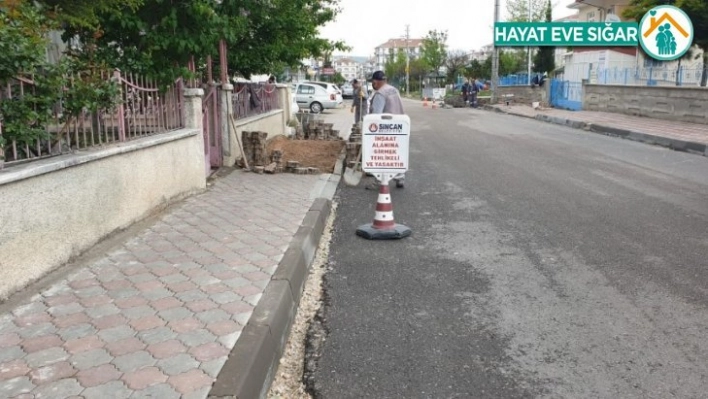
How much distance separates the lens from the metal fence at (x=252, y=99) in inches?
470

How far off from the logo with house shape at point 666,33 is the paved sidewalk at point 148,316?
22.1 metres

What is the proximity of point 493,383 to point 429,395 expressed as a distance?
15.5 inches

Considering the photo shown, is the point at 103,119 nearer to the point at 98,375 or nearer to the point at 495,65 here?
the point at 98,375

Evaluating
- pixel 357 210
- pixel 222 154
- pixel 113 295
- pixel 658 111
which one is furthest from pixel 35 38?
pixel 658 111

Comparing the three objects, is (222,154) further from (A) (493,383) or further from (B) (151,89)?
(A) (493,383)

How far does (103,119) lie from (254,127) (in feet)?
22.2

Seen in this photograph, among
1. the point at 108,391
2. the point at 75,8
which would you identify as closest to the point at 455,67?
the point at 75,8

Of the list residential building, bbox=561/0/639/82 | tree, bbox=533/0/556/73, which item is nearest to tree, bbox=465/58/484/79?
tree, bbox=533/0/556/73

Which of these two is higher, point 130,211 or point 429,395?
point 130,211

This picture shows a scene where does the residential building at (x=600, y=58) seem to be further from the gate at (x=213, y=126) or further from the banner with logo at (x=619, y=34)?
the gate at (x=213, y=126)

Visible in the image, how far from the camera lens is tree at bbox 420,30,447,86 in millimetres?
72562

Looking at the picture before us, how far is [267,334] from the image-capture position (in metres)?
3.58

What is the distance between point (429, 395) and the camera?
3268 mm

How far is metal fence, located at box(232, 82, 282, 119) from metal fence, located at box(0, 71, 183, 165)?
12.6ft
